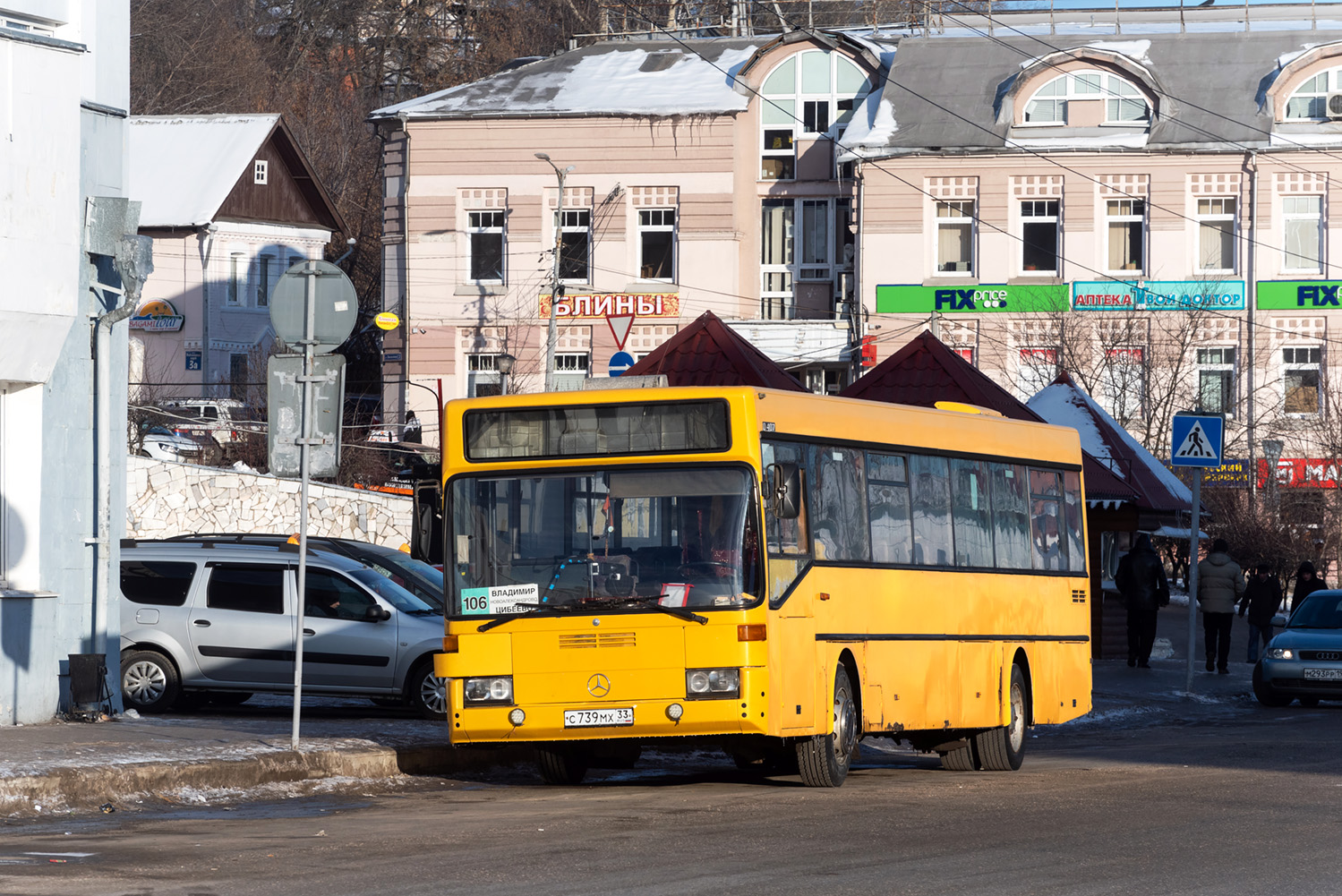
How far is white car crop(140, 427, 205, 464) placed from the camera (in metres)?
38.8

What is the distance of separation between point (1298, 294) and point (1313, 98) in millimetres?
4522

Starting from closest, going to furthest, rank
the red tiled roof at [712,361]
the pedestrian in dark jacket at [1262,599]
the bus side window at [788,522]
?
the bus side window at [788,522] → the red tiled roof at [712,361] → the pedestrian in dark jacket at [1262,599]

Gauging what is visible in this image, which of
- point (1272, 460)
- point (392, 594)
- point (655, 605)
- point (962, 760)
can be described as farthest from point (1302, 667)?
point (1272, 460)

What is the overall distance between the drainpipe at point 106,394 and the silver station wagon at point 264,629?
110 inches

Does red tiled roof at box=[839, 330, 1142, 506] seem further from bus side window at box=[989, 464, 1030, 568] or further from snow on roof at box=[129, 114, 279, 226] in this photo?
snow on roof at box=[129, 114, 279, 226]

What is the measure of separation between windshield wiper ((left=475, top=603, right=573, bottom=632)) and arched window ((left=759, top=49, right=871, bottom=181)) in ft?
126

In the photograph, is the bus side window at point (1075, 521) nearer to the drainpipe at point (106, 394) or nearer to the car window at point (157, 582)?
the drainpipe at point (106, 394)

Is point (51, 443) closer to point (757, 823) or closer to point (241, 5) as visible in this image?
point (757, 823)

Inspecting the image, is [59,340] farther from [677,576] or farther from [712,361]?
[712,361]

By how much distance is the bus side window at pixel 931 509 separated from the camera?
15359 mm

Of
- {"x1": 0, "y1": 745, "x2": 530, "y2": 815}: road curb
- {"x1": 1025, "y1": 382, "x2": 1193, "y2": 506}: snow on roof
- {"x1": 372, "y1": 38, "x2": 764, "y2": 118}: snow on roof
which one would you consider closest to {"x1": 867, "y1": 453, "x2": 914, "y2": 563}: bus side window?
{"x1": 0, "y1": 745, "x2": 530, "y2": 815}: road curb

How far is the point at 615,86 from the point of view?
1981 inches

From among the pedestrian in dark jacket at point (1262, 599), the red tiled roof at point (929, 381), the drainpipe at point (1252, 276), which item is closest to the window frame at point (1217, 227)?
the drainpipe at point (1252, 276)

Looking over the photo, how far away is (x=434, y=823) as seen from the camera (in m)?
11.5
